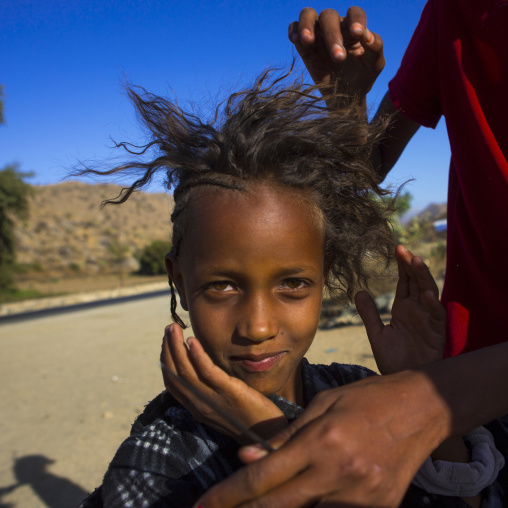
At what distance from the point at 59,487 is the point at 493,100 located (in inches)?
164

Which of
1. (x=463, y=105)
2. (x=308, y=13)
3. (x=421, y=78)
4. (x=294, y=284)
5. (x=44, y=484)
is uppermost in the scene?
(x=308, y=13)

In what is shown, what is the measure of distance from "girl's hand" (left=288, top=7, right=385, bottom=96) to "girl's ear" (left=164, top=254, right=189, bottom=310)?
994mm

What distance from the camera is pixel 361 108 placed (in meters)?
2.04

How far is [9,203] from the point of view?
30.8 m

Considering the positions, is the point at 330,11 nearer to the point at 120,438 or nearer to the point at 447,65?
the point at 447,65

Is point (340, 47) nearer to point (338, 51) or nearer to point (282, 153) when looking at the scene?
point (338, 51)

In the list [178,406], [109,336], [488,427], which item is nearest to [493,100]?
[488,427]

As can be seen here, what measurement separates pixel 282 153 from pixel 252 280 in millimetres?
562

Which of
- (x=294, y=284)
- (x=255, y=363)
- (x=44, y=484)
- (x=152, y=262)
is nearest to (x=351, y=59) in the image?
(x=294, y=284)

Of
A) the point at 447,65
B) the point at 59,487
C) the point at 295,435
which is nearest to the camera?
the point at 295,435

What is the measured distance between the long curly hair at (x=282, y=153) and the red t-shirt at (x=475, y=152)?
411mm

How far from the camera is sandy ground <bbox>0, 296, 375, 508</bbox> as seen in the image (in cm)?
396

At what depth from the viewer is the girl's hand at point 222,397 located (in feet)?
3.69

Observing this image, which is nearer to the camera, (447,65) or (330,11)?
(447,65)
